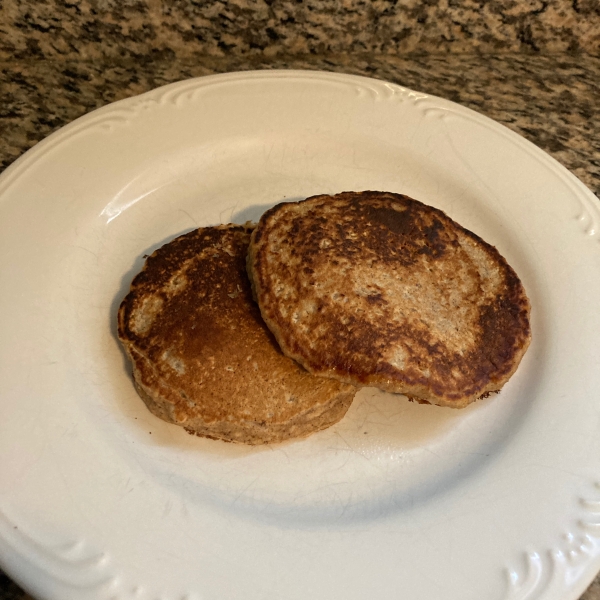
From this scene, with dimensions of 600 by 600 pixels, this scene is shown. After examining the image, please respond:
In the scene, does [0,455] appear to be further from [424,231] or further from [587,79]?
[587,79]

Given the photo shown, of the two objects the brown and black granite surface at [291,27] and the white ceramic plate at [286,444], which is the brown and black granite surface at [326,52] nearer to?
the brown and black granite surface at [291,27]

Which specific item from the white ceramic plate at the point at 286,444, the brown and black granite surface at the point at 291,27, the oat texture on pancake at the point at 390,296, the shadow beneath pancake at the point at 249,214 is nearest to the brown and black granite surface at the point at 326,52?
the brown and black granite surface at the point at 291,27

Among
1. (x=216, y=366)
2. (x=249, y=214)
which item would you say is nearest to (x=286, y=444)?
(x=216, y=366)

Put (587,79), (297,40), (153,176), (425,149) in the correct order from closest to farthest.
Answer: (153,176), (425,149), (297,40), (587,79)

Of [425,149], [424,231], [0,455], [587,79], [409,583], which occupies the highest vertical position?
[587,79]

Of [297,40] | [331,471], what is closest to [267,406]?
[331,471]

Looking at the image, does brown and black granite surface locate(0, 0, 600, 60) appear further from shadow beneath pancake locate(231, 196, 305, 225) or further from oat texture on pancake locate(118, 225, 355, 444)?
oat texture on pancake locate(118, 225, 355, 444)
